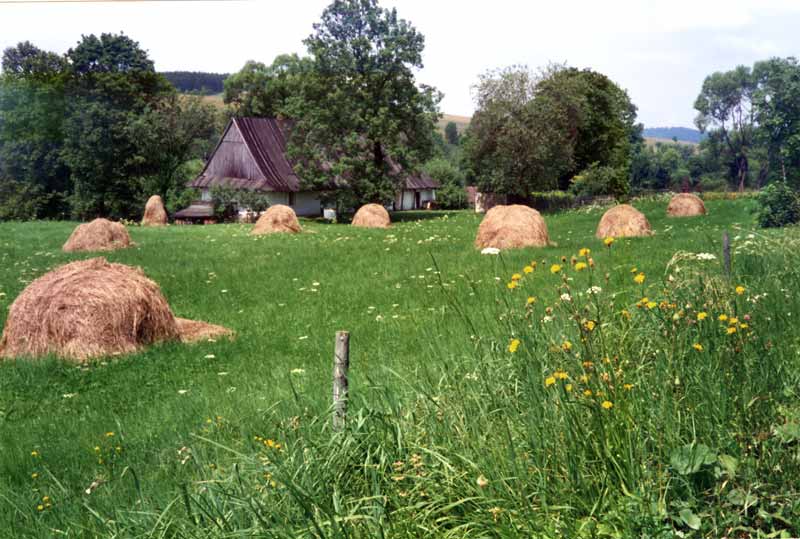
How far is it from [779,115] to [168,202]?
42.6 meters

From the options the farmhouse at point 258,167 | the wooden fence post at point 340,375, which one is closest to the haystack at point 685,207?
the farmhouse at point 258,167

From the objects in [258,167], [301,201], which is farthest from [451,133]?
[258,167]

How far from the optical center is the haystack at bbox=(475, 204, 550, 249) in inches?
795

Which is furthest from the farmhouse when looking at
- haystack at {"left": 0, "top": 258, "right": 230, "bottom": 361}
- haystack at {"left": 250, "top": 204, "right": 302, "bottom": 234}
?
haystack at {"left": 0, "top": 258, "right": 230, "bottom": 361}

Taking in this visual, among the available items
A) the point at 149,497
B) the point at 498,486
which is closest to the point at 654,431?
the point at 498,486

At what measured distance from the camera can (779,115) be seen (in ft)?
76.6

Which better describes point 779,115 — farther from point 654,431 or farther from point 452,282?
point 654,431

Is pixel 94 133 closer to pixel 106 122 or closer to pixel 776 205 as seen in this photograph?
pixel 106 122

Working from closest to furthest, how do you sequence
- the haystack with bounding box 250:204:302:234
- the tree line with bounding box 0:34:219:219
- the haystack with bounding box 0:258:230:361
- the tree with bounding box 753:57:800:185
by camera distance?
the haystack with bounding box 0:258:230:361 < the tree with bounding box 753:57:800:185 < the haystack with bounding box 250:204:302:234 < the tree line with bounding box 0:34:219:219

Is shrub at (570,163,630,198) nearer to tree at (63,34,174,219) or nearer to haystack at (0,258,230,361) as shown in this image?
tree at (63,34,174,219)

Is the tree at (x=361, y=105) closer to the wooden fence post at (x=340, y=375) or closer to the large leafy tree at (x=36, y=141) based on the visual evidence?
the large leafy tree at (x=36, y=141)

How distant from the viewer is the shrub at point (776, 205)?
21766mm

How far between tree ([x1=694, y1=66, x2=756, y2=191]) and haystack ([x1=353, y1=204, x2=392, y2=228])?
58.1m

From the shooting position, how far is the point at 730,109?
280 feet
